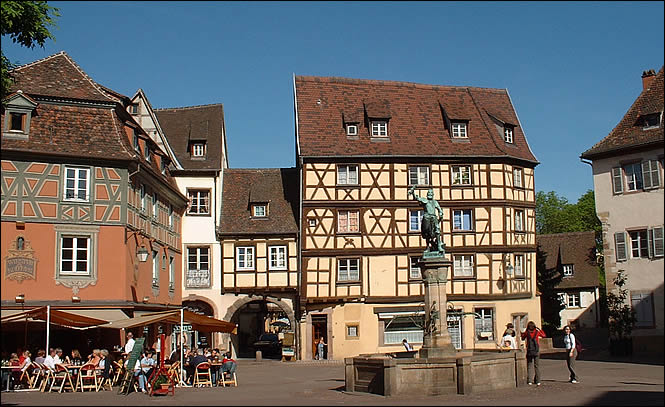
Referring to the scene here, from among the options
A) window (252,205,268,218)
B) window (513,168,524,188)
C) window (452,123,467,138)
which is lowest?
window (252,205,268,218)

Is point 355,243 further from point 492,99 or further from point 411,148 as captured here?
point 492,99

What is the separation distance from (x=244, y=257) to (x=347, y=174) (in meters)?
6.40

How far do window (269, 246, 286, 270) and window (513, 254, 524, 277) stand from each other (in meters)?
11.3

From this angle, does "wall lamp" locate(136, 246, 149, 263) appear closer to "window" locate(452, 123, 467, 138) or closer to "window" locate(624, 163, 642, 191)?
"window" locate(452, 123, 467, 138)

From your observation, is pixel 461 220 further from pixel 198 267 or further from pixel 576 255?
pixel 576 255

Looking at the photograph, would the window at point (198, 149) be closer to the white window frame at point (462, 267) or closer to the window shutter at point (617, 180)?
the white window frame at point (462, 267)

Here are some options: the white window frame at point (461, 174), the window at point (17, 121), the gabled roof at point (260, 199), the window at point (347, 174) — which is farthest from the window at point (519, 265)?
the window at point (17, 121)

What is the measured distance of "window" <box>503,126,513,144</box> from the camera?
4177 centimetres

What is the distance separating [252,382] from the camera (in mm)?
25109

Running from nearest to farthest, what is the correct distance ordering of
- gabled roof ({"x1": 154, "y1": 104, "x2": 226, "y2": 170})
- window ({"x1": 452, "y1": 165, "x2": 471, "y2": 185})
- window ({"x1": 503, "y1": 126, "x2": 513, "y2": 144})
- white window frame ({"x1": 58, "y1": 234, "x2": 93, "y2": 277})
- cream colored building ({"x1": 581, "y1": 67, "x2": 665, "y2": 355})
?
white window frame ({"x1": 58, "y1": 234, "x2": 93, "y2": 277})
cream colored building ({"x1": 581, "y1": 67, "x2": 665, "y2": 355})
window ({"x1": 452, "y1": 165, "x2": 471, "y2": 185})
gabled roof ({"x1": 154, "y1": 104, "x2": 226, "y2": 170})
window ({"x1": 503, "y1": 126, "x2": 513, "y2": 144})

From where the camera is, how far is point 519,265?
130 ft

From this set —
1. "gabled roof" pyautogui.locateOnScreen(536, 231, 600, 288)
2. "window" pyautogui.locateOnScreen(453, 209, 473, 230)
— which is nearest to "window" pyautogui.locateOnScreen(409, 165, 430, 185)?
"window" pyautogui.locateOnScreen(453, 209, 473, 230)

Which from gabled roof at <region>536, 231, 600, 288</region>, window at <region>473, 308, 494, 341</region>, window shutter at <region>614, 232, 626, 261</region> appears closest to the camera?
window shutter at <region>614, 232, 626, 261</region>

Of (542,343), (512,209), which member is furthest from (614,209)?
(542,343)
